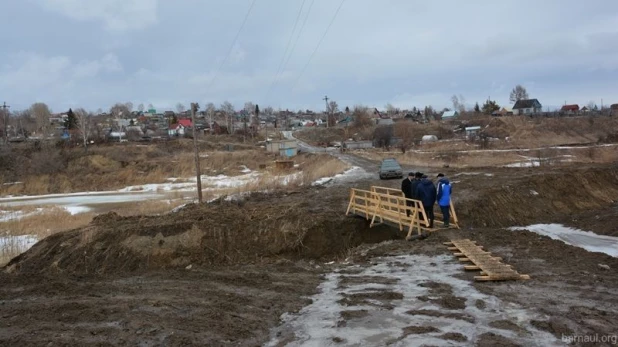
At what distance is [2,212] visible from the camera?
3700cm

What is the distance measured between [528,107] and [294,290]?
148540mm

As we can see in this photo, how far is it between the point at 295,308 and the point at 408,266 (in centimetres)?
381

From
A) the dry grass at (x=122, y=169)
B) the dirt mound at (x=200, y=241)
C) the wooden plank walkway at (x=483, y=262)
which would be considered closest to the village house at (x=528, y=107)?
the dry grass at (x=122, y=169)

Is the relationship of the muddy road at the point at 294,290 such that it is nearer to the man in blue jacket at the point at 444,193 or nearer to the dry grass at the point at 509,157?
the man in blue jacket at the point at 444,193

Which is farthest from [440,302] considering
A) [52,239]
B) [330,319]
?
[52,239]

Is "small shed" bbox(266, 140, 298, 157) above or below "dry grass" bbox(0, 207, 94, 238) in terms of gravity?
above

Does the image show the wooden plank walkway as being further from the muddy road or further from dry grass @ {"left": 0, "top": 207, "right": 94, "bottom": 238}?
dry grass @ {"left": 0, "top": 207, "right": 94, "bottom": 238}

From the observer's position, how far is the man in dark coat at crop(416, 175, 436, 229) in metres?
15.1

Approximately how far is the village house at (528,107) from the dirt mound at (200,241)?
137922 mm

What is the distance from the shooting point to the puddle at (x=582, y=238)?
13623 mm

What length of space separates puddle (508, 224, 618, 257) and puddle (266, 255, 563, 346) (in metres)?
6.12

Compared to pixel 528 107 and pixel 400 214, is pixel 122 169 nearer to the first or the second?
pixel 400 214

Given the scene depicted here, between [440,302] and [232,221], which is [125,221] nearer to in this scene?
[232,221]

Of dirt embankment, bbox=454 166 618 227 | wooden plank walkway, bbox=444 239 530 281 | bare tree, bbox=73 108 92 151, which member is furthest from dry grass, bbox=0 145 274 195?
wooden plank walkway, bbox=444 239 530 281
